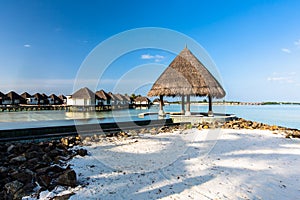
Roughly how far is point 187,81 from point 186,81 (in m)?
0.05

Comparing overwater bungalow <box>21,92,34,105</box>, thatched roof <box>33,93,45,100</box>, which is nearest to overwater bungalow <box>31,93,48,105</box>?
thatched roof <box>33,93,45,100</box>

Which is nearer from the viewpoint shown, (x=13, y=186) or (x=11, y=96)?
(x=13, y=186)

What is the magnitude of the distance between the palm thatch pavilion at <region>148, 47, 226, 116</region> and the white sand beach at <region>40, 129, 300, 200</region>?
12.3ft

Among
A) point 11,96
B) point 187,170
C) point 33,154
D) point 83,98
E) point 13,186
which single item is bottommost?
point 187,170

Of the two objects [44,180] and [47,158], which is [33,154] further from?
[44,180]

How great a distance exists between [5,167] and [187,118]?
23.5ft

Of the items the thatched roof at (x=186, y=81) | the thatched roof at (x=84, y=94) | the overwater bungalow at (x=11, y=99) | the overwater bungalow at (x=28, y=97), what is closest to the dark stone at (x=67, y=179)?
the thatched roof at (x=186, y=81)

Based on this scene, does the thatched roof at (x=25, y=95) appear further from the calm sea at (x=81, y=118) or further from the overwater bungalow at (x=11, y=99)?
the calm sea at (x=81, y=118)

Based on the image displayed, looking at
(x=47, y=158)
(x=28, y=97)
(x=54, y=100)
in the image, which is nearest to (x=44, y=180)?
(x=47, y=158)

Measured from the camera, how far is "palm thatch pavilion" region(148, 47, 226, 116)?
30.4 ft

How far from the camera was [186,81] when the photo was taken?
30.7ft

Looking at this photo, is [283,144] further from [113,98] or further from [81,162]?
[113,98]

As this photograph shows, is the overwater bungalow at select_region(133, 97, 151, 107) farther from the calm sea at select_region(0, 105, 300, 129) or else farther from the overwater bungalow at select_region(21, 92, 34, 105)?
the overwater bungalow at select_region(21, 92, 34, 105)

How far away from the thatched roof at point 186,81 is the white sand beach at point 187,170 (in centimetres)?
375
